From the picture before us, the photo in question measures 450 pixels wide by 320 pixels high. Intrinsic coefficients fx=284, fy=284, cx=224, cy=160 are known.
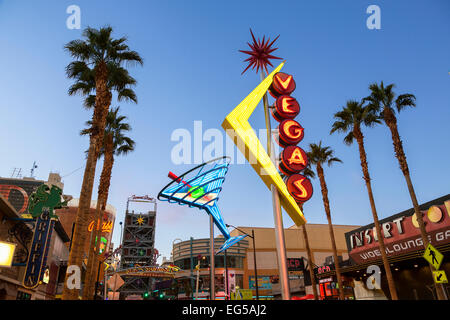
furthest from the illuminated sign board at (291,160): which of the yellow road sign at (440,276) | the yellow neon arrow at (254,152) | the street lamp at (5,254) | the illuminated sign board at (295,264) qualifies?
the illuminated sign board at (295,264)

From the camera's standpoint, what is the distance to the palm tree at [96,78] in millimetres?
16641

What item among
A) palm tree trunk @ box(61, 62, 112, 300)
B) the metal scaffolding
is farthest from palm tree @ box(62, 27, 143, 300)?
the metal scaffolding

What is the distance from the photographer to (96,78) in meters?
18.7

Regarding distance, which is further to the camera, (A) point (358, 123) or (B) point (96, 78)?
(A) point (358, 123)

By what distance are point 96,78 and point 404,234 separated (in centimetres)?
2936

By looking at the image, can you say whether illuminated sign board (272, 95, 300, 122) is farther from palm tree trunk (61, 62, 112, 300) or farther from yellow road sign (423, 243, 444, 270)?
palm tree trunk (61, 62, 112, 300)

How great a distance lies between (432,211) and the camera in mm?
23922

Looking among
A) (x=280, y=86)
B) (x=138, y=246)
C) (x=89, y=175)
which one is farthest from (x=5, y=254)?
(x=138, y=246)

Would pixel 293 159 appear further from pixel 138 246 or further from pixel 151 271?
pixel 138 246

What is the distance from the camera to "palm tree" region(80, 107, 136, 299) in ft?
76.1

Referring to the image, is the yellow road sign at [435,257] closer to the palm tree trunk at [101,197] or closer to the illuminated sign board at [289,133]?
the illuminated sign board at [289,133]
